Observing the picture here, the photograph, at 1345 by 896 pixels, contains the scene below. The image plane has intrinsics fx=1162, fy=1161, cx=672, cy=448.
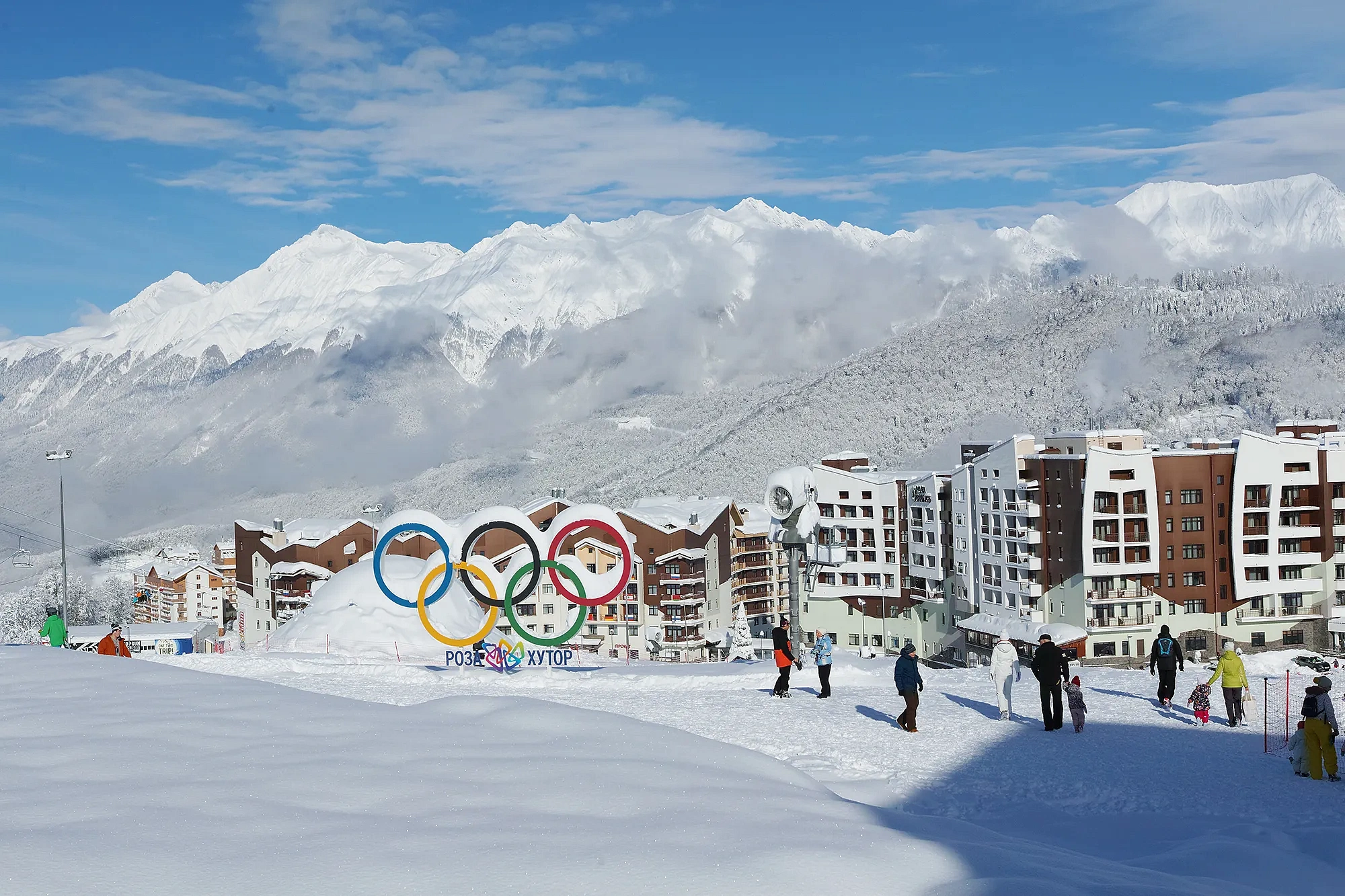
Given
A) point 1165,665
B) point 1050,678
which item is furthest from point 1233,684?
point 1050,678

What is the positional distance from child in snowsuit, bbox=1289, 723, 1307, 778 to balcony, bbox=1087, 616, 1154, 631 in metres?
44.4

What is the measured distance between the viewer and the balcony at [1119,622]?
182ft

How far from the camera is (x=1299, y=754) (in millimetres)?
12938

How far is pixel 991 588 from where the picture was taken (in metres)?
61.7

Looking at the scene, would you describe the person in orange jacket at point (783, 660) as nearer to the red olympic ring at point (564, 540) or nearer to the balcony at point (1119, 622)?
the red olympic ring at point (564, 540)

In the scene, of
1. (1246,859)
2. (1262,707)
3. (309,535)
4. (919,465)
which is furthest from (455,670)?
(919,465)

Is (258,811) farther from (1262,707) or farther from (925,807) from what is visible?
(1262,707)

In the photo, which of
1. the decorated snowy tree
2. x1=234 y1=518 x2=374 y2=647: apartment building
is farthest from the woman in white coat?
x1=234 y1=518 x2=374 y2=647: apartment building

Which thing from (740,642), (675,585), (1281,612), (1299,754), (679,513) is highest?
(679,513)

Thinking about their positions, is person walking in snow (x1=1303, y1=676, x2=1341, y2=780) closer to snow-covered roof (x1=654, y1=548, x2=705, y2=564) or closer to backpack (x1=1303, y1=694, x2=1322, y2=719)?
backpack (x1=1303, y1=694, x2=1322, y2=719)

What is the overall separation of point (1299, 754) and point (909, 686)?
4.55 m

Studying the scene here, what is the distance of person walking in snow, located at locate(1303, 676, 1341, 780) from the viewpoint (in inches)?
502

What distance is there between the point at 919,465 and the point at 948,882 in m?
170

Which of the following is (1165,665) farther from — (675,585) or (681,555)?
(675,585)
